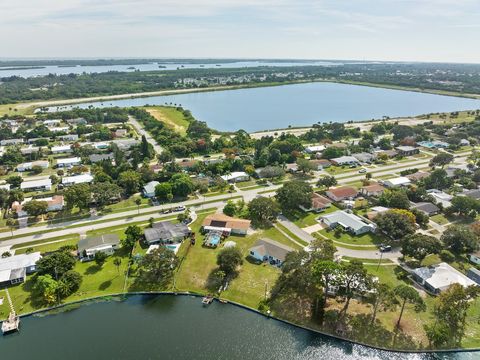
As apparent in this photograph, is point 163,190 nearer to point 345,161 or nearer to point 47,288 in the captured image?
point 47,288

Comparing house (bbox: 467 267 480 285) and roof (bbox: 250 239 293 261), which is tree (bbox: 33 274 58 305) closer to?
roof (bbox: 250 239 293 261)

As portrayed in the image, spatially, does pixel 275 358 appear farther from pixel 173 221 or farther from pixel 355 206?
pixel 355 206

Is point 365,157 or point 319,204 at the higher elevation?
point 365,157

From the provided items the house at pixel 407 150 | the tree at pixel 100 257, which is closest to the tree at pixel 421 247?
the tree at pixel 100 257

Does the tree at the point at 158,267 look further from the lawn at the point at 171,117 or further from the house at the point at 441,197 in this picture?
the lawn at the point at 171,117

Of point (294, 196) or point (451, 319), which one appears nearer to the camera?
point (451, 319)

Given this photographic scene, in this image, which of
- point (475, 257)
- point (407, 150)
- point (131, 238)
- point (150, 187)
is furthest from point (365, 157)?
point (131, 238)

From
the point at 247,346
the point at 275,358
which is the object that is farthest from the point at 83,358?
the point at 275,358
